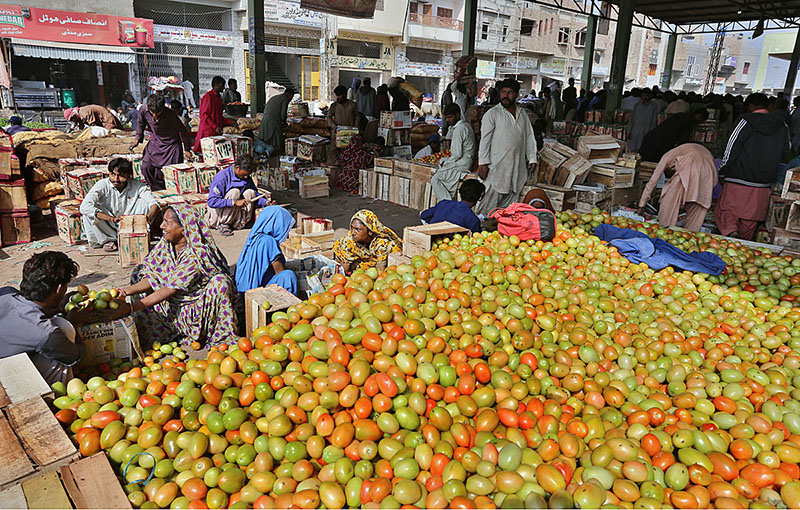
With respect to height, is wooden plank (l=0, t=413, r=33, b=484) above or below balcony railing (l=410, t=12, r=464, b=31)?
below

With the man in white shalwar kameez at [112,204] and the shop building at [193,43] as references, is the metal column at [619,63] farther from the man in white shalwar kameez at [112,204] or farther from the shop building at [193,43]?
the shop building at [193,43]

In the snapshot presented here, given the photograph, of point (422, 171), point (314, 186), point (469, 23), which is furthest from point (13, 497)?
point (469, 23)

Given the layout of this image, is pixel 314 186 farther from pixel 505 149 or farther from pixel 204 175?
pixel 505 149

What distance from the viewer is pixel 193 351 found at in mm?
3934

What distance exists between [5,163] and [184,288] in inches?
158

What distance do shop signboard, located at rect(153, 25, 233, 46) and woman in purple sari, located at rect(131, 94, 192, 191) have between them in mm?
16949

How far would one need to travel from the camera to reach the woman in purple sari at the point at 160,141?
7.16 m

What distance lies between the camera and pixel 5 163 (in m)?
5.94

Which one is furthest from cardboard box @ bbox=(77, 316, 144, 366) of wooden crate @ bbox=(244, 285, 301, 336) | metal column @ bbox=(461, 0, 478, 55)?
metal column @ bbox=(461, 0, 478, 55)

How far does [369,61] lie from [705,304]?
2805 centimetres

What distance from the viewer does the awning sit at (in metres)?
17.8

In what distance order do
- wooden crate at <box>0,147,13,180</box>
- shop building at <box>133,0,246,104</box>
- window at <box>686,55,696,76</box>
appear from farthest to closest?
window at <box>686,55,696,76</box>
shop building at <box>133,0,246,104</box>
wooden crate at <box>0,147,13,180</box>

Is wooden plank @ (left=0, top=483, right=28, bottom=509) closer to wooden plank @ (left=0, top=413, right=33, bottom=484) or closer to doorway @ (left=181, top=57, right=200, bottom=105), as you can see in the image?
wooden plank @ (left=0, top=413, right=33, bottom=484)

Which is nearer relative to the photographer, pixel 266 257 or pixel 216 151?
pixel 266 257
